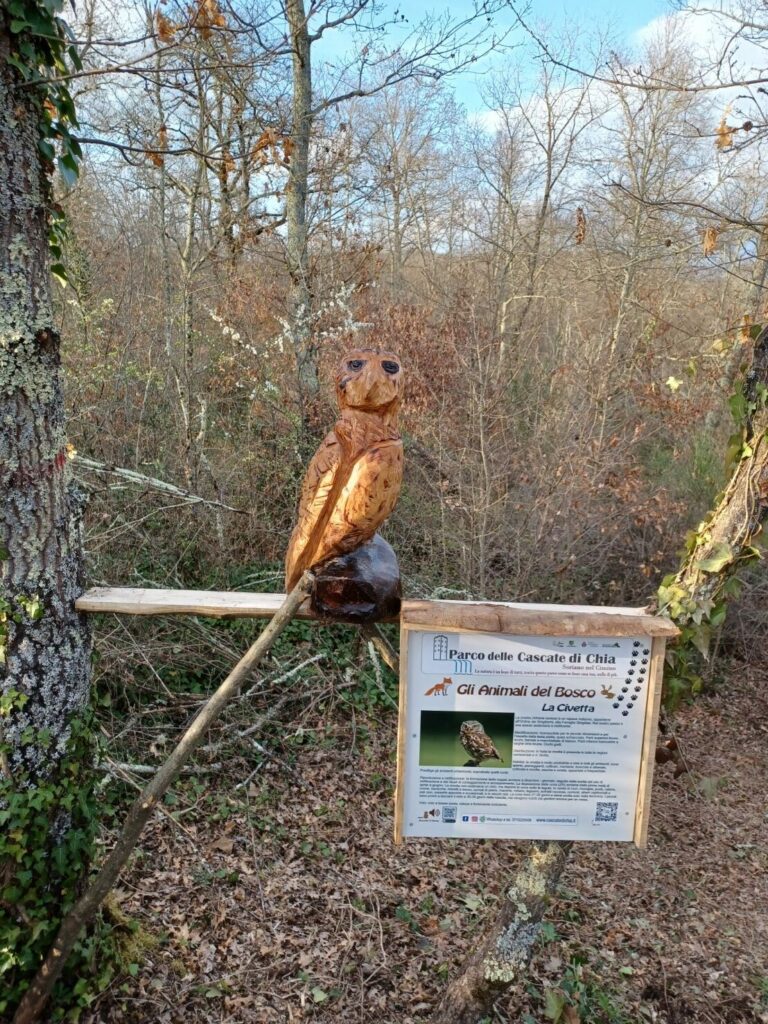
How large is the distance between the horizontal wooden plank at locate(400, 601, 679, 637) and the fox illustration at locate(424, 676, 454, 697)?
201mm

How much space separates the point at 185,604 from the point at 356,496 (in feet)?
2.48

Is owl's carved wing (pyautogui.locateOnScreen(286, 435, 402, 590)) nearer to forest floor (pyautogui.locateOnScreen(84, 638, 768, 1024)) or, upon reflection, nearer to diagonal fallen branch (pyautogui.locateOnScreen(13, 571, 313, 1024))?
diagonal fallen branch (pyautogui.locateOnScreen(13, 571, 313, 1024))

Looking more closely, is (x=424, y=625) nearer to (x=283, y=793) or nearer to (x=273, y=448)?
(x=283, y=793)

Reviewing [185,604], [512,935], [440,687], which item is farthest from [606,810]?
[185,604]

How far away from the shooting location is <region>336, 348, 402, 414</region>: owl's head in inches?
82.6

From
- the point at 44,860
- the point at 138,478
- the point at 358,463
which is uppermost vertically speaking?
the point at 358,463

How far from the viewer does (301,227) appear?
7055 millimetres

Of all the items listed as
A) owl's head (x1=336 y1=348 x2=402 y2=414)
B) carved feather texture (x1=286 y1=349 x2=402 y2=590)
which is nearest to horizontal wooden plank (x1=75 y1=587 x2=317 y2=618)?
carved feather texture (x1=286 y1=349 x2=402 y2=590)

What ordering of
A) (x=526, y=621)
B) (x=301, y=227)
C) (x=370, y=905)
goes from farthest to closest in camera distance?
(x=301, y=227) → (x=370, y=905) → (x=526, y=621)

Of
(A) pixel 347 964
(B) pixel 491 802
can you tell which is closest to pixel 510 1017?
(A) pixel 347 964

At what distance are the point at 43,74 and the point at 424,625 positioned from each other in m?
2.43

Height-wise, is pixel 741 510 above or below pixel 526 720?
above

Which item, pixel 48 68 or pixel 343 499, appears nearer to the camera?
pixel 343 499

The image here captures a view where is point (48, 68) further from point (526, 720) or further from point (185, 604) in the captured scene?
point (526, 720)
